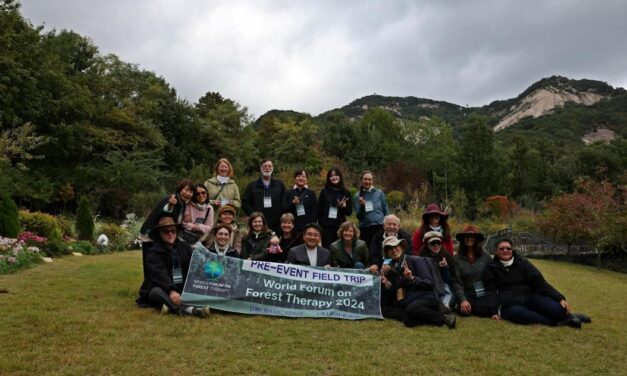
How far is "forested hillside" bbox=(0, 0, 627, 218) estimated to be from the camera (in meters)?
23.2

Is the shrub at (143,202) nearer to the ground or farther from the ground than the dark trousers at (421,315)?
farther from the ground

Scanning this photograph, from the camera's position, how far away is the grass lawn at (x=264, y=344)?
382 cm

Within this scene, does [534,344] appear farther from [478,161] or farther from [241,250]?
[478,161]

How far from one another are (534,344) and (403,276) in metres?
1.66

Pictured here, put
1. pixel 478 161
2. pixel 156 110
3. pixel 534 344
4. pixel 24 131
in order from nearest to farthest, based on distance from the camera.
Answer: pixel 534 344 → pixel 24 131 → pixel 156 110 → pixel 478 161

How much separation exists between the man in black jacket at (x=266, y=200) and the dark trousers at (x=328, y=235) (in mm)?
738

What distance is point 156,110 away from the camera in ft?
115

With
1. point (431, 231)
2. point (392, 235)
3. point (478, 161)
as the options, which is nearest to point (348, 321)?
point (392, 235)

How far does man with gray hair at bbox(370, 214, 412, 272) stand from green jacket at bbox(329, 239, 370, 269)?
0.10 meters

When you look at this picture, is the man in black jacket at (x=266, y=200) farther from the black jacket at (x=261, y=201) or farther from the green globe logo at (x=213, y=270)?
the green globe logo at (x=213, y=270)

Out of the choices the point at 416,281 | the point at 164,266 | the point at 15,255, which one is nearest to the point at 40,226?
the point at 15,255

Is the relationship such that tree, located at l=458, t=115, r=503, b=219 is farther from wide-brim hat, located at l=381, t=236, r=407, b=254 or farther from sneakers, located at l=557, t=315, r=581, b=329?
wide-brim hat, located at l=381, t=236, r=407, b=254

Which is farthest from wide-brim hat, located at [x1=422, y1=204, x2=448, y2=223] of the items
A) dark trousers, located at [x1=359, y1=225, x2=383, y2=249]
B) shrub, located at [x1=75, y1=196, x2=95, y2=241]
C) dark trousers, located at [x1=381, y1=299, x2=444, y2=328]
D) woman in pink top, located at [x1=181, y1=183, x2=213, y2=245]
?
shrub, located at [x1=75, y1=196, x2=95, y2=241]

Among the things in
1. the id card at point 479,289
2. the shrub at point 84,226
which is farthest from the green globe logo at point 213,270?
the shrub at point 84,226
